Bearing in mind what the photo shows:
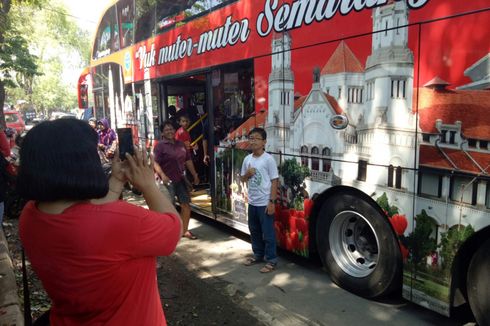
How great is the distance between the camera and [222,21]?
4.91 m

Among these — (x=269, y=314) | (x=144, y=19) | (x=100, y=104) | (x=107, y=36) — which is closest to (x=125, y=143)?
(x=269, y=314)

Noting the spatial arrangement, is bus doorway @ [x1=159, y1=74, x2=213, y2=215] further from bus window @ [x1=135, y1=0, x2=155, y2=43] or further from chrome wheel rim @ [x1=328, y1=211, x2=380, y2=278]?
chrome wheel rim @ [x1=328, y1=211, x2=380, y2=278]

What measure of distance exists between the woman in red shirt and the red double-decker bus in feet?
7.35

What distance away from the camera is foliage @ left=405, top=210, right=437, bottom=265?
301cm

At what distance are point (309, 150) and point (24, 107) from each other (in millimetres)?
58880

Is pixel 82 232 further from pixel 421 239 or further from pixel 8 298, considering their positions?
pixel 8 298

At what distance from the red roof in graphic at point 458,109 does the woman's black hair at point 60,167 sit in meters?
2.38

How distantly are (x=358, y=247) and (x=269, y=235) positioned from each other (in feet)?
3.07

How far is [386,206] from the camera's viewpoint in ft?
10.8

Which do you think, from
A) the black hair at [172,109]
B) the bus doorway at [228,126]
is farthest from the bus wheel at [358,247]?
the black hair at [172,109]

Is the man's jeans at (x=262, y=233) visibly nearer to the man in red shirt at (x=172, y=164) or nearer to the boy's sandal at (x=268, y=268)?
the boy's sandal at (x=268, y=268)

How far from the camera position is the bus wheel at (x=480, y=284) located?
2.78 meters

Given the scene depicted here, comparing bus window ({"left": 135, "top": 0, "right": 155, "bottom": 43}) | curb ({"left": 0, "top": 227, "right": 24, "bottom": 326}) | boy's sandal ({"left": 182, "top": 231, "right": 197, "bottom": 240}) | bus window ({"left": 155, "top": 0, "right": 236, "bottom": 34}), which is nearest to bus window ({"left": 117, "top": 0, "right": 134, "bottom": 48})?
bus window ({"left": 135, "top": 0, "right": 155, "bottom": 43})

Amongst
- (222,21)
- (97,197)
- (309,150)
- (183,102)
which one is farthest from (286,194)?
(183,102)
